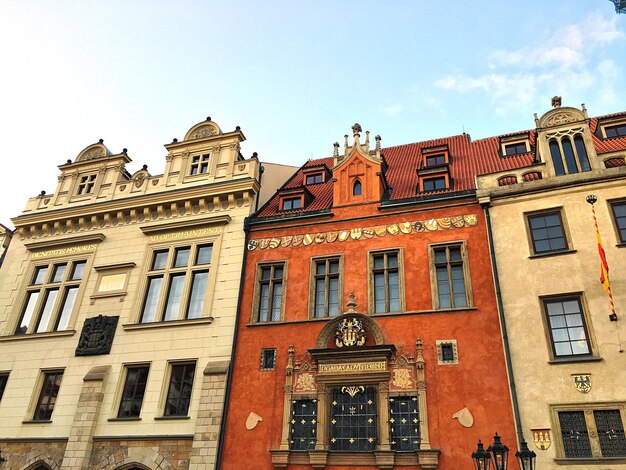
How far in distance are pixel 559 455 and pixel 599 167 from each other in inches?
355

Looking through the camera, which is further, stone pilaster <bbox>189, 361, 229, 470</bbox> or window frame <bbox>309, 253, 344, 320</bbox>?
window frame <bbox>309, 253, 344, 320</bbox>

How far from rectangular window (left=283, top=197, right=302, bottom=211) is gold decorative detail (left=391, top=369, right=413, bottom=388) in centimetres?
826

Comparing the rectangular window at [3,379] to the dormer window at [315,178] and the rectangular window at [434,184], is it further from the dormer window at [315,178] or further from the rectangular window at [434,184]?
the rectangular window at [434,184]

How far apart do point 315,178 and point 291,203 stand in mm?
2979

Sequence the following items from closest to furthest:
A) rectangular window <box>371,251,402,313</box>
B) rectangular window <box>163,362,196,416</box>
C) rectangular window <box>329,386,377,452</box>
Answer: rectangular window <box>329,386,377,452</box>
rectangular window <box>371,251,402,313</box>
rectangular window <box>163,362,196,416</box>

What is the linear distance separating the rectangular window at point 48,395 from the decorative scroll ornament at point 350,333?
1101 centimetres

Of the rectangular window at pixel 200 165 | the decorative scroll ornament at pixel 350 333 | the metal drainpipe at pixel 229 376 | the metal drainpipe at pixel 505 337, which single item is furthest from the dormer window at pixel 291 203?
the metal drainpipe at pixel 505 337

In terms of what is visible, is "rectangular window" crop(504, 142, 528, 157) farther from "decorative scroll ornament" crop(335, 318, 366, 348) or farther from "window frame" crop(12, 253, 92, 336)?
"window frame" crop(12, 253, 92, 336)

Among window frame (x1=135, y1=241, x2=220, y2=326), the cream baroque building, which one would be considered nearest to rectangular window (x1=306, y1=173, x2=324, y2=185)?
the cream baroque building

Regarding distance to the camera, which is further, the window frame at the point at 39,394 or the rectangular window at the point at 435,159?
the rectangular window at the point at 435,159

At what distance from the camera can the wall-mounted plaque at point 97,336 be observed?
770 inches

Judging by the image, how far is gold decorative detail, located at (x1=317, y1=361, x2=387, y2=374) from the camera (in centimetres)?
1598

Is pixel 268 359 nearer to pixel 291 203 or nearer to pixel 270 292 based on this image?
pixel 270 292

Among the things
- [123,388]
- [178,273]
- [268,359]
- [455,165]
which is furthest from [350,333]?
[455,165]
